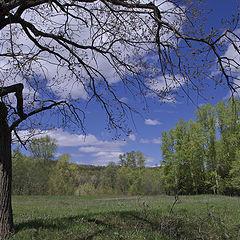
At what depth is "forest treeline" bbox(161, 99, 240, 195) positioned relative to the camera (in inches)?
1451

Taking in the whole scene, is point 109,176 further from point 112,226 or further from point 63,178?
point 112,226

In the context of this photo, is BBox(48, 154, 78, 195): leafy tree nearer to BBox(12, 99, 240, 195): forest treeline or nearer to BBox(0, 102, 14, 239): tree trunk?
BBox(12, 99, 240, 195): forest treeline

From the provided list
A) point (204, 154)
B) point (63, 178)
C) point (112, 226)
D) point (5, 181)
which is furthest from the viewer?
point (63, 178)

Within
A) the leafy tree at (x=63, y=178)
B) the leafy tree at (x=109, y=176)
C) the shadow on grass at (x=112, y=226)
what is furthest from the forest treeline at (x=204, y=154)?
the leafy tree at (x=109, y=176)

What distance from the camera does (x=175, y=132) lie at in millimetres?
40906

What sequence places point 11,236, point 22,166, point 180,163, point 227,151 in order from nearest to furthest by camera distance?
point 11,236 < point 227,151 < point 180,163 < point 22,166

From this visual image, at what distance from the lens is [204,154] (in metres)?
39.4

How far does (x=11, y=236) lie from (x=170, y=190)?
125ft

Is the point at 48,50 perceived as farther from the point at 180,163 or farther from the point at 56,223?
the point at 180,163

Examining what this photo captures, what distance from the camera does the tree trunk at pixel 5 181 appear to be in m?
5.61

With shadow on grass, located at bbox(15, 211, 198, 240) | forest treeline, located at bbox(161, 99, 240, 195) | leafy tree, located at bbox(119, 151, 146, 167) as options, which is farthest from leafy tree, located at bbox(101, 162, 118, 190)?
shadow on grass, located at bbox(15, 211, 198, 240)

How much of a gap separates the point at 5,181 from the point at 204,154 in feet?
123

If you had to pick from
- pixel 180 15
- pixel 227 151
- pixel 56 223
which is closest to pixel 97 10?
pixel 180 15

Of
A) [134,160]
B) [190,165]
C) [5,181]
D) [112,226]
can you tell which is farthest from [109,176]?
[5,181]
